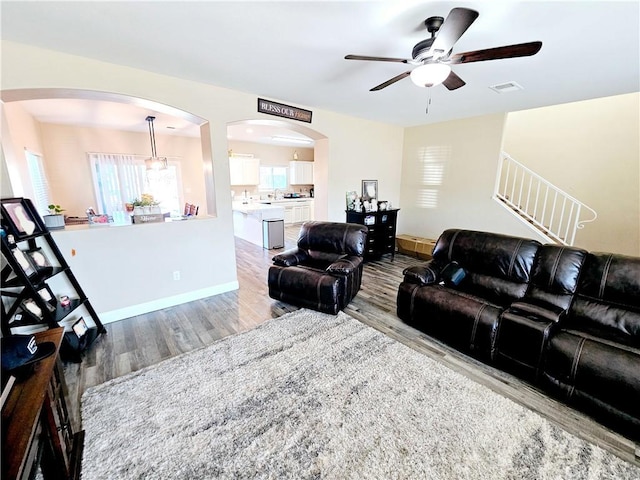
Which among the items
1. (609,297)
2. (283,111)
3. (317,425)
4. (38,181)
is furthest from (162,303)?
(609,297)

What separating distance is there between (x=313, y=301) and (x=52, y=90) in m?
3.16

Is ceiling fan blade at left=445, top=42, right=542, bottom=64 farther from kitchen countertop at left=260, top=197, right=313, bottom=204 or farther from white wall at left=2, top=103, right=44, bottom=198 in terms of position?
kitchen countertop at left=260, top=197, right=313, bottom=204

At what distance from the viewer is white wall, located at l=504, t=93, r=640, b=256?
3998mm

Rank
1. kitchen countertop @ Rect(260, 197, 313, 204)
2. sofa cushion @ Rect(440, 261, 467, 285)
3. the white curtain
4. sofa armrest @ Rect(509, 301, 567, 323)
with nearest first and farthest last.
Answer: sofa armrest @ Rect(509, 301, 567, 323), sofa cushion @ Rect(440, 261, 467, 285), the white curtain, kitchen countertop @ Rect(260, 197, 313, 204)

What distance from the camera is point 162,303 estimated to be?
10.4 ft

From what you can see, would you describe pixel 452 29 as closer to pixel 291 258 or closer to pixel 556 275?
pixel 556 275

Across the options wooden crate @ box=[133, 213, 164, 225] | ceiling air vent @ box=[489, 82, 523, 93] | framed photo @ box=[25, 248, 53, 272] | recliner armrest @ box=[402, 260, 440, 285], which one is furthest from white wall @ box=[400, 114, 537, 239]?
framed photo @ box=[25, 248, 53, 272]

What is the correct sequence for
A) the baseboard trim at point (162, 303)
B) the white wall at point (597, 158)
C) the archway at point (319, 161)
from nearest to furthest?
the baseboard trim at point (162, 303), the white wall at point (597, 158), the archway at point (319, 161)

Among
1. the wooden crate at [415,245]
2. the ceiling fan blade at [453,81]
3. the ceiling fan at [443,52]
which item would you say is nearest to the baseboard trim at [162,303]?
the ceiling fan at [443,52]

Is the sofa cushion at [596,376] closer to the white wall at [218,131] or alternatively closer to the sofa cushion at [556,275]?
the sofa cushion at [556,275]

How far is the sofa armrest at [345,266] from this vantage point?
9.82ft

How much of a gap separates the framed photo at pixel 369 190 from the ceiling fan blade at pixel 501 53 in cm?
331

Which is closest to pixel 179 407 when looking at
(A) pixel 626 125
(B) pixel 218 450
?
(B) pixel 218 450

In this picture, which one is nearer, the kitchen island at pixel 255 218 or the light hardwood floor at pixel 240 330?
the light hardwood floor at pixel 240 330
